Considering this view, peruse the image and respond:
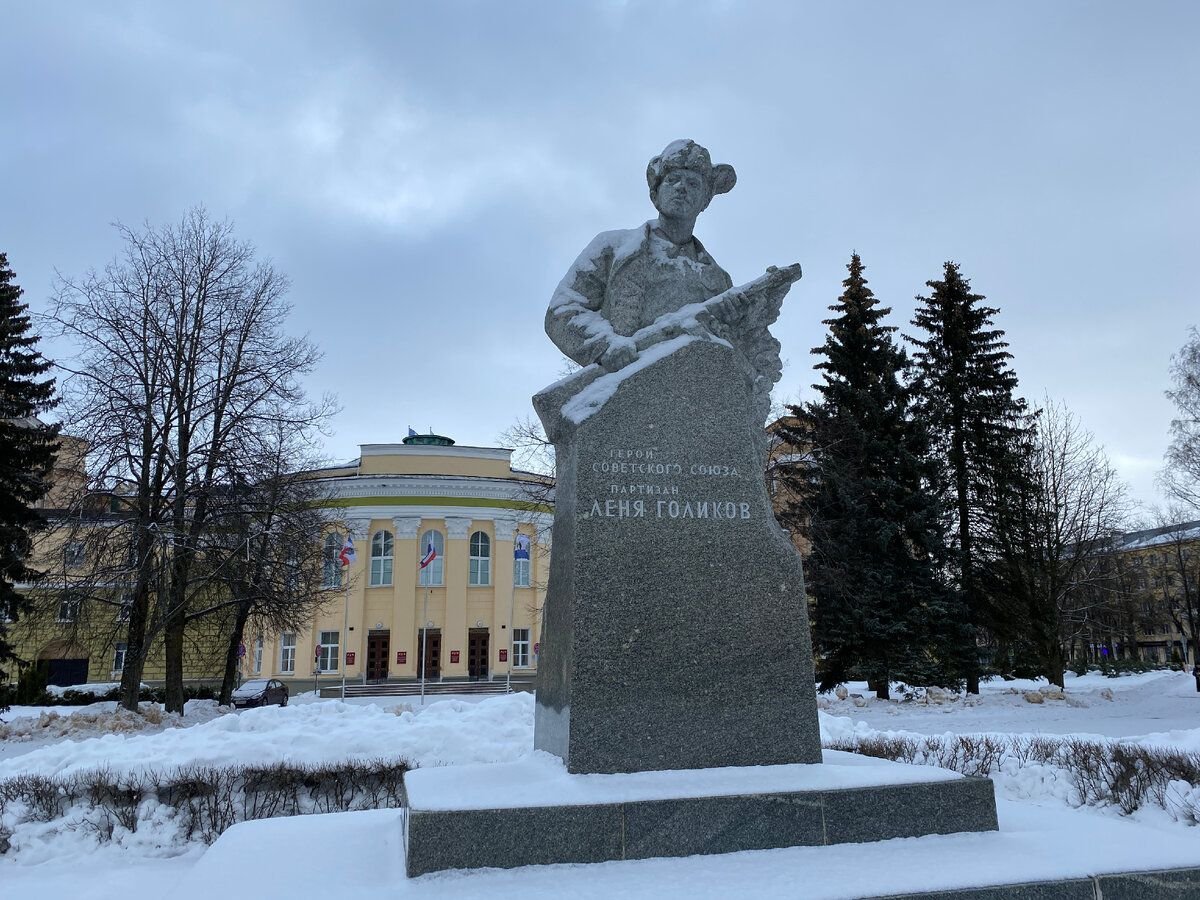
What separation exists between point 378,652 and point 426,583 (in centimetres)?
424

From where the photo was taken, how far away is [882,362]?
2577cm

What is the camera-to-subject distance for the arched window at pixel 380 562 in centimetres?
4403

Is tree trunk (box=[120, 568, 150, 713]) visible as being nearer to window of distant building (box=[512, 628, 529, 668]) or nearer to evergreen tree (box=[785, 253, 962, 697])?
evergreen tree (box=[785, 253, 962, 697])

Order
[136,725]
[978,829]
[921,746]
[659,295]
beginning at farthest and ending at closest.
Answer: [136,725], [921,746], [659,295], [978,829]

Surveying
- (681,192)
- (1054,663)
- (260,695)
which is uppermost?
(681,192)

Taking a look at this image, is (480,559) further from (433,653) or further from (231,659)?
(231,659)

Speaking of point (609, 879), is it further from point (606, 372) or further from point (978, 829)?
point (606, 372)

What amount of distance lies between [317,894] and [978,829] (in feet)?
9.51

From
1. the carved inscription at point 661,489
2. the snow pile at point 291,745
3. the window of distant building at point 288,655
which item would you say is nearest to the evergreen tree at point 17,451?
the snow pile at point 291,745

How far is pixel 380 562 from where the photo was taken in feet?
145

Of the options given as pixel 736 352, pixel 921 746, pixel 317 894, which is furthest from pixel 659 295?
pixel 921 746

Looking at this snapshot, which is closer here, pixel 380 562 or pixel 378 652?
pixel 378 652

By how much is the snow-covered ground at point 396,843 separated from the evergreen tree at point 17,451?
7.78 metres

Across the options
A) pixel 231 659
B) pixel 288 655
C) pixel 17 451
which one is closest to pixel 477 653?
pixel 288 655
